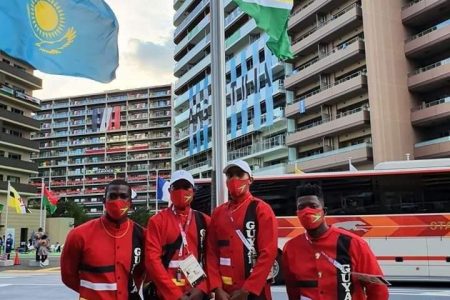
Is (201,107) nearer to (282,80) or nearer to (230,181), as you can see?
(282,80)

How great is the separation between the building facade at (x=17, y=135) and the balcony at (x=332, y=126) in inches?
1217

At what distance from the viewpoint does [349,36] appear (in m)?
43.6

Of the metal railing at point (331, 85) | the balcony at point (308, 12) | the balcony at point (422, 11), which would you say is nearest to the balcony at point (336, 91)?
the metal railing at point (331, 85)

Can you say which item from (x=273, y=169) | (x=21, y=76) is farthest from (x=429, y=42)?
(x=21, y=76)

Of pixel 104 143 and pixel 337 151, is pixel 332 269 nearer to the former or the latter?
pixel 337 151

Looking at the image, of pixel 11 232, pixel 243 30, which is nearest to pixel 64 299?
pixel 11 232

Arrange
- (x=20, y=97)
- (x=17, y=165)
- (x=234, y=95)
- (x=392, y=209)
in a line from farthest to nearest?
(x=20, y=97) → (x=17, y=165) → (x=234, y=95) → (x=392, y=209)

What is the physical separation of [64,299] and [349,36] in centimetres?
3767

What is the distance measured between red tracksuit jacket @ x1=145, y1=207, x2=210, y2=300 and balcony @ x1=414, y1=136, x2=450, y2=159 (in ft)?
115

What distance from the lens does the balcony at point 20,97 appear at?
5508cm

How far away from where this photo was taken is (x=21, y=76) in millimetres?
57906

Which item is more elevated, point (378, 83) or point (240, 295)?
point (378, 83)

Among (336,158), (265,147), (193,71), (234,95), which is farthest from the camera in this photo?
(193,71)

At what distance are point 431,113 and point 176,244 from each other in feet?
123
